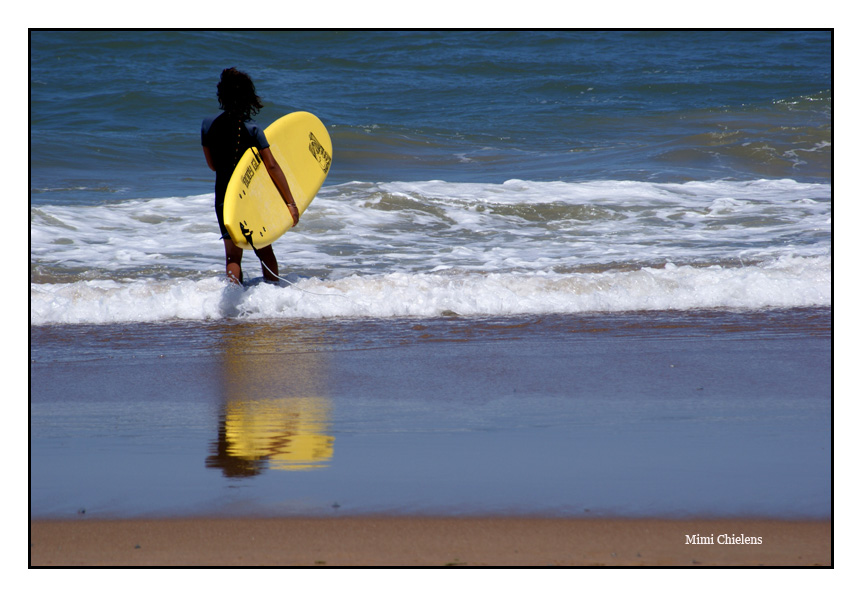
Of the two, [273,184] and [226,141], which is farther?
[273,184]

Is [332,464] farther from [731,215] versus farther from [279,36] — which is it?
[279,36]

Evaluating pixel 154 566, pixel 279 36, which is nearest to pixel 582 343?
pixel 154 566

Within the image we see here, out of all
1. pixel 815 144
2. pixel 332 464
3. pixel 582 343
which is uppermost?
pixel 815 144

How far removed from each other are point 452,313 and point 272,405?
1.77 meters

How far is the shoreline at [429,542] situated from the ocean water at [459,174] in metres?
2.58

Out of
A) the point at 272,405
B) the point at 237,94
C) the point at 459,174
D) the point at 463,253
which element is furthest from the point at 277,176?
the point at 459,174

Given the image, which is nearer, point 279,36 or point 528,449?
point 528,449

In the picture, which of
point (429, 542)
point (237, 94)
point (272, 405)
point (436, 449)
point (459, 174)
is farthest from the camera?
point (459, 174)

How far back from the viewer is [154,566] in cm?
198

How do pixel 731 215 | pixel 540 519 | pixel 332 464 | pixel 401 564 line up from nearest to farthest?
1. pixel 401 564
2. pixel 540 519
3. pixel 332 464
4. pixel 731 215

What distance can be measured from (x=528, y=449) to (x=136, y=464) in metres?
1.21

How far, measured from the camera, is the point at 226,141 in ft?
14.5

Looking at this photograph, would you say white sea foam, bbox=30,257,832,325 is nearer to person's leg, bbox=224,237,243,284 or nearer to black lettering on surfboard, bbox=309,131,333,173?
person's leg, bbox=224,237,243,284

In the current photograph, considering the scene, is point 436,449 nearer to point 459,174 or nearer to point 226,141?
point 226,141
